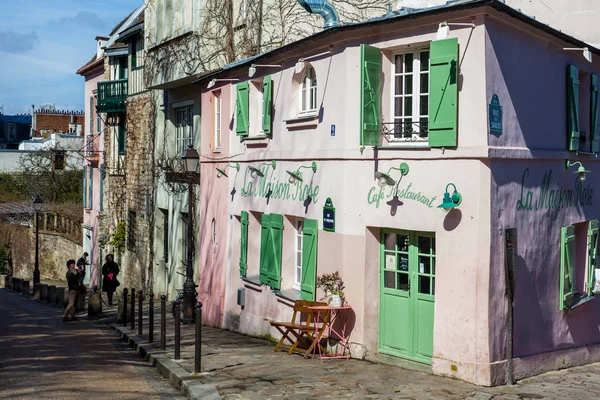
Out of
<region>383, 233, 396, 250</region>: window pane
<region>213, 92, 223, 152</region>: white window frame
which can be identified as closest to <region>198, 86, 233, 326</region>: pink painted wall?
<region>213, 92, 223, 152</region>: white window frame

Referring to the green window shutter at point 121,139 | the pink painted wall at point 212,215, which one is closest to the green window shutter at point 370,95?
the pink painted wall at point 212,215

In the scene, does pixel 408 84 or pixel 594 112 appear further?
pixel 594 112

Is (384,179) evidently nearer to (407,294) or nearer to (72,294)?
(407,294)

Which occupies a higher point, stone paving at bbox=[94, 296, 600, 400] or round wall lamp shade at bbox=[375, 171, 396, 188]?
round wall lamp shade at bbox=[375, 171, 396, 188]

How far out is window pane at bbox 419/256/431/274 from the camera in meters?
11.0

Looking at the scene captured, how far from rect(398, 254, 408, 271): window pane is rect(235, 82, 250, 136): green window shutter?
5.35 m

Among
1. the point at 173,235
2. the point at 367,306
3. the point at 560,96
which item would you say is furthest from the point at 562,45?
the point at 173,235

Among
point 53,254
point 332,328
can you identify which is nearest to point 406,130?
point 332,328

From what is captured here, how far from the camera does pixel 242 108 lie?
15.8 m

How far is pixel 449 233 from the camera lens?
408 inches

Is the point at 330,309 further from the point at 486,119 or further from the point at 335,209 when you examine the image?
the point at 486,119

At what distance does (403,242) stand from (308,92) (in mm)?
3440

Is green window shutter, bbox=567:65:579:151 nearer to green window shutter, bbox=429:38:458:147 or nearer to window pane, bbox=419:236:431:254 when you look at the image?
green window shutter, bbox=429:38:458:147

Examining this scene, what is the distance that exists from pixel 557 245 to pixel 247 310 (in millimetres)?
6209
